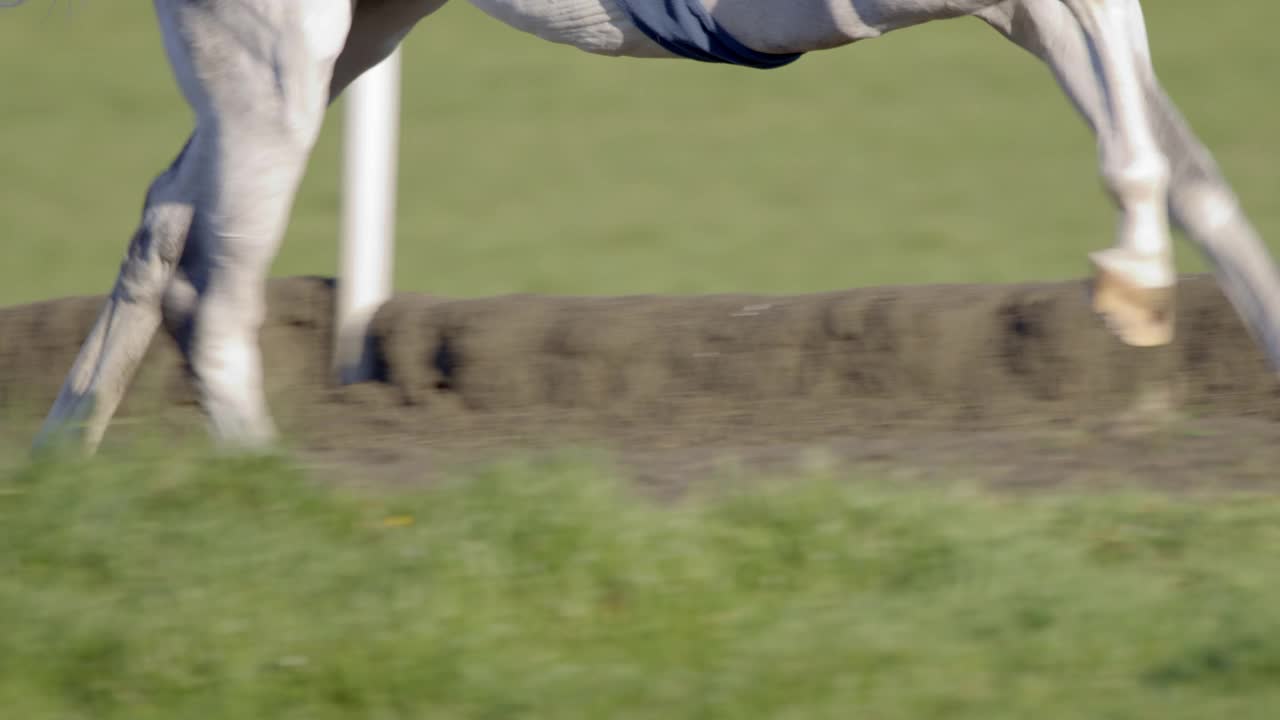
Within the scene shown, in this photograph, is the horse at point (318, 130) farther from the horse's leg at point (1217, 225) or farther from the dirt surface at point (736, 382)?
the dirt surface at point (736, 382)

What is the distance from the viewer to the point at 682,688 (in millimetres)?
2822

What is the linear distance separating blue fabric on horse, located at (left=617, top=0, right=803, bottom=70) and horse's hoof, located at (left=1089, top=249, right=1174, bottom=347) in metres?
0.79

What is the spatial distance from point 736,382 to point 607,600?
2.58 m

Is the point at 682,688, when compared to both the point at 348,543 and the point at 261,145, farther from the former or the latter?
the point at 261,145

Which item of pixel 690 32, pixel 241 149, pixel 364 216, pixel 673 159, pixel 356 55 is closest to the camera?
pixel 690 32

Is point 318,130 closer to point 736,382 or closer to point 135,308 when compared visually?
point 135,308

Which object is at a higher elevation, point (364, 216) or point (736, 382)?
point (364, 216)

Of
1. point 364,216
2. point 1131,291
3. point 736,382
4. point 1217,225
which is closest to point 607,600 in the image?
point 1131,291

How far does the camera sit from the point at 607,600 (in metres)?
3.24

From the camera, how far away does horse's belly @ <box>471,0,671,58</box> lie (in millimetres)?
4109

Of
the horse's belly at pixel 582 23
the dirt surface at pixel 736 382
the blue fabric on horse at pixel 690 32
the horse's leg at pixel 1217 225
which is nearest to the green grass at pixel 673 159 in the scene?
the dirt surface at pixel 736 382

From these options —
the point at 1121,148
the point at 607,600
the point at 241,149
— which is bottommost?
the point at 607,600

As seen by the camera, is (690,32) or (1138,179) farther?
(690,32)

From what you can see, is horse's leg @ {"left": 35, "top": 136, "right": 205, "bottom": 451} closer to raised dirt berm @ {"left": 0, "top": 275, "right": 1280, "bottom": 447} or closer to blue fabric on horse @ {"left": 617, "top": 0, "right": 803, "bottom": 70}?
raised dirt berm @ {"left": 0, "top": 275, "right": 1280, "bottom": 447}
